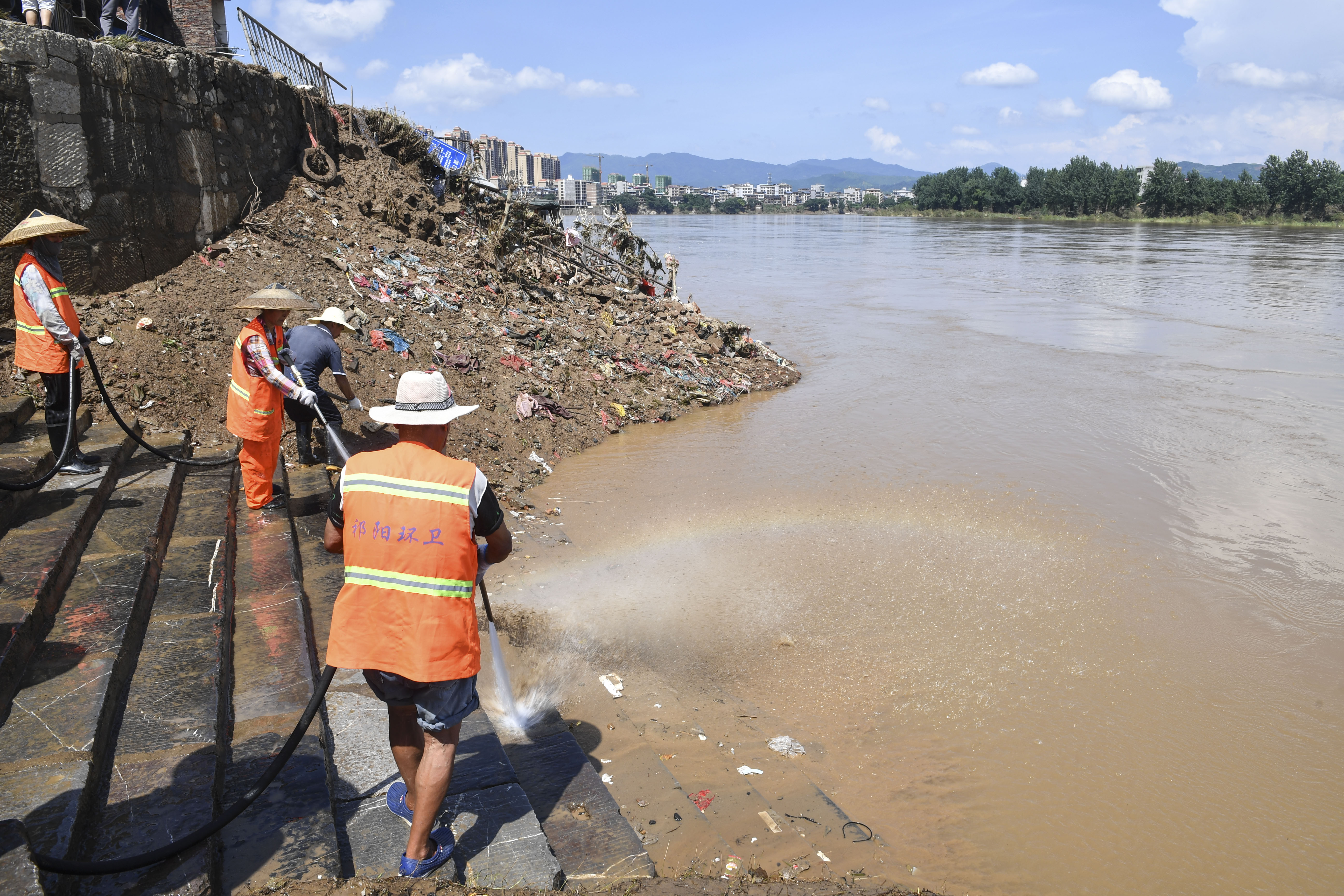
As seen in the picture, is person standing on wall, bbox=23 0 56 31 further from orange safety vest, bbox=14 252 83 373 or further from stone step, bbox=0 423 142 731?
stone step, bbox=0 423 142 731

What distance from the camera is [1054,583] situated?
6.30m

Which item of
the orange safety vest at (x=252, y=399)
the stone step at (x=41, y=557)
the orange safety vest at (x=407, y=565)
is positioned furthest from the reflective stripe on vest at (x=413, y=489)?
the orange safety vest at (x=252, y=399)

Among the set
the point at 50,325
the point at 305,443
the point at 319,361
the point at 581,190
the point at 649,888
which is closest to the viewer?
the point at 649,888

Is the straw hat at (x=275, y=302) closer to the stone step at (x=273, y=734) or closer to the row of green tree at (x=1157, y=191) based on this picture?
the stone step at (x=273, y=734)

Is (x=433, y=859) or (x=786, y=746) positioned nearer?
(x=433, y=859)

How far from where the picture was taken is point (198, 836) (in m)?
2.38

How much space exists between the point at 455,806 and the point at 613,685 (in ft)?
6.08

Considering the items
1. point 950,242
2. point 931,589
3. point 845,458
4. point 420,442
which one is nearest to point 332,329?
point 420,442

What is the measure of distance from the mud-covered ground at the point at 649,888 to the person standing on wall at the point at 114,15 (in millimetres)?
10098

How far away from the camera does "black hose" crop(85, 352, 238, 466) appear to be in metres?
5.25

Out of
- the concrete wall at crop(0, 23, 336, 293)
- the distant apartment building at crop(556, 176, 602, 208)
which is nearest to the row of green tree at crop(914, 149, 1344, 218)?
the distant apartment building at crop(556, 176, 602, 208)

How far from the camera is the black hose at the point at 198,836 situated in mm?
2146


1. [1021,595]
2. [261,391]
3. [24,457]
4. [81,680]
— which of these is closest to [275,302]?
[261,391]

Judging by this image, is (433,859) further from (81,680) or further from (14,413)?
(14,413)
